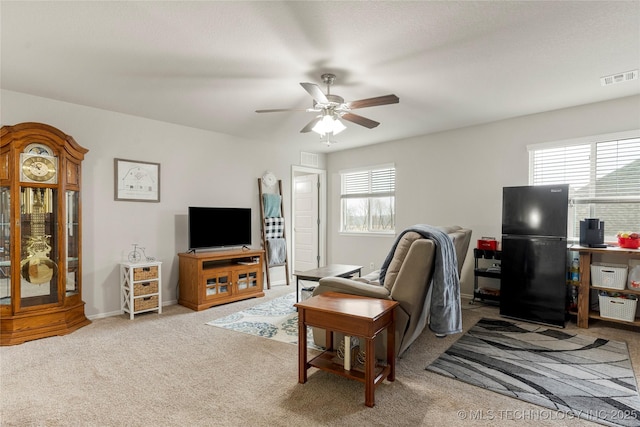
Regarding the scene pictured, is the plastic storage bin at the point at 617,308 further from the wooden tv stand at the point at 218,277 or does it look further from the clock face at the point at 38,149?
the clock face at the point at 38,149

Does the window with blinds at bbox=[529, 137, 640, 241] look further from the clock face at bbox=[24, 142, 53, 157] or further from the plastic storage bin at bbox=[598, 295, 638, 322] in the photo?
the clock face at bbox=[24, 142, 53, 157]

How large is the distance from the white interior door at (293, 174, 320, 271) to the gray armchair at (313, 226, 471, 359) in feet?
12.9

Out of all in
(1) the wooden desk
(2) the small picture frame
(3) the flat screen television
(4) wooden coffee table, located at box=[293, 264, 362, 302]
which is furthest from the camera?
(3) the flat screen television

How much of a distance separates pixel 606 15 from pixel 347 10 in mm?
1659

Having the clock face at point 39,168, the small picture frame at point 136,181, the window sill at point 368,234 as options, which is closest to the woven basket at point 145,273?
the small picture frame at point 136,181

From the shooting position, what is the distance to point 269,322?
3.81 m

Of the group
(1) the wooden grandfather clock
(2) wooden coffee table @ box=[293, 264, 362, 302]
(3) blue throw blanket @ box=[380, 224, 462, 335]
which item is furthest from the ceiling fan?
(1) the wooden grandfather clock

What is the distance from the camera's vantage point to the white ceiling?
2.12 meters

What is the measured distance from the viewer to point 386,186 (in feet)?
19.4

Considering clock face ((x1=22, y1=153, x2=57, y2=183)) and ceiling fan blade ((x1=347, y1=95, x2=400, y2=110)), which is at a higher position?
ceiling fan blade ((x1=347, y1=95, x2=400, y2=110))

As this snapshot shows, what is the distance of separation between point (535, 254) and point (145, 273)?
14.6 feet

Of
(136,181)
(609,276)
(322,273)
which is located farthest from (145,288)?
(609,276)

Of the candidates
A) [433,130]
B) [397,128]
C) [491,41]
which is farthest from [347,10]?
[433,130]

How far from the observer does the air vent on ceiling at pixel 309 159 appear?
6.32 m
